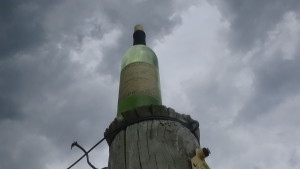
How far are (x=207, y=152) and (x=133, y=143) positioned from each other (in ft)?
1.14

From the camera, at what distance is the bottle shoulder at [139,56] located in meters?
2.57

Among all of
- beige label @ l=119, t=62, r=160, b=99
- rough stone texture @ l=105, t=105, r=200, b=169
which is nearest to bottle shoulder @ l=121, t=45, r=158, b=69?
beige label @ l=119, t=62, r=160, b=99

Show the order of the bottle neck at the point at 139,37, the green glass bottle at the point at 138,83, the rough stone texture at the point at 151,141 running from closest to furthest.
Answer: the rough stone texture at the point at 151,141 → the green glass bottle at the point at 138,83 → the bottle neck at the point at 139,37

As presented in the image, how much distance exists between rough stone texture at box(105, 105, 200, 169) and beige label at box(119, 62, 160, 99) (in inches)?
16.5

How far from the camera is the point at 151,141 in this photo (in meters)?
1.60

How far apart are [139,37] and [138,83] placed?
1031 mm

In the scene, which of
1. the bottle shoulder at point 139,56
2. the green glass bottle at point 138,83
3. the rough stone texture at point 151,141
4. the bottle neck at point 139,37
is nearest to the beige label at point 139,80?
the green glass bottle at point 138,83

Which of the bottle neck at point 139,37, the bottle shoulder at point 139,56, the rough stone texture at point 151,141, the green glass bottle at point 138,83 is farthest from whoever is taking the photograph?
the bottle neck at point 139,37

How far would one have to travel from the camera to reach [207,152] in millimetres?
1598

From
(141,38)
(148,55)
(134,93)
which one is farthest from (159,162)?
(141,38)

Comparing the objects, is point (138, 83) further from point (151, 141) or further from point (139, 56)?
point (151, 141)

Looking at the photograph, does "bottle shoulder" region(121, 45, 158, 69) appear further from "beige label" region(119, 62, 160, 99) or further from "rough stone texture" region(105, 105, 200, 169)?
"rough stone texture" region(105, 105, 200, 169)

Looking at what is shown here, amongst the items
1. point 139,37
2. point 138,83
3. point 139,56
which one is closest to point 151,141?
point 138,83

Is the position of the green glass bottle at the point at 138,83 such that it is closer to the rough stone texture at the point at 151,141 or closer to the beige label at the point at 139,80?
the beige label at the point at 139,80
